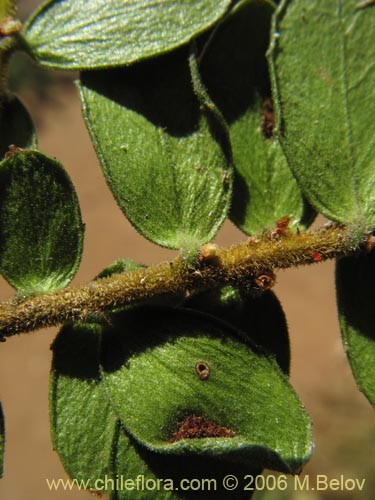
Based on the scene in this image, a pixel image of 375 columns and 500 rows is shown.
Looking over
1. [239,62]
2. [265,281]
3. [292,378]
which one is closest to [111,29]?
[239,62]

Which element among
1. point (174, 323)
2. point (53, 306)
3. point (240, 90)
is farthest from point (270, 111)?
point (53, 306)

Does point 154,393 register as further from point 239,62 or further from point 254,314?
point 239,62

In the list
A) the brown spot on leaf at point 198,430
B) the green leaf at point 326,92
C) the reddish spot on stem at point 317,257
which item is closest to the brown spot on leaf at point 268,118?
the green leaf at point 326,92

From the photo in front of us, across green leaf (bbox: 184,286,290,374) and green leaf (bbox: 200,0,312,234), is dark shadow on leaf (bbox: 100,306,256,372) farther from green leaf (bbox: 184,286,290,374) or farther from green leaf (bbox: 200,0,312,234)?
green leaf (bbox: 200,0,312,234)

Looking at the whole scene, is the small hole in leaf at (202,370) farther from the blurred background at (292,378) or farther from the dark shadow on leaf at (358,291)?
the blurred background at (292,378)

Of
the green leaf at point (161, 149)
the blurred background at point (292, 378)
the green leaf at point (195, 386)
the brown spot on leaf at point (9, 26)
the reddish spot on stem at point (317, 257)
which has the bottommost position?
the green leaf at point (195, 386)

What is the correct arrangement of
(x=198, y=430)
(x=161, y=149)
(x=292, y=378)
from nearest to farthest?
1. (x=198, y=430)
2. (x=161, y=149)
3. (x=292, y=378)

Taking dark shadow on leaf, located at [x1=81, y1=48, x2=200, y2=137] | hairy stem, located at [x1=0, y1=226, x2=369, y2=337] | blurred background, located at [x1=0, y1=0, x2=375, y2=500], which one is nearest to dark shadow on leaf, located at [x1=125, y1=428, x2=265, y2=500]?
Answer: hairy stem, located at [x1=0, y1=226, x2=369, y2=337]
